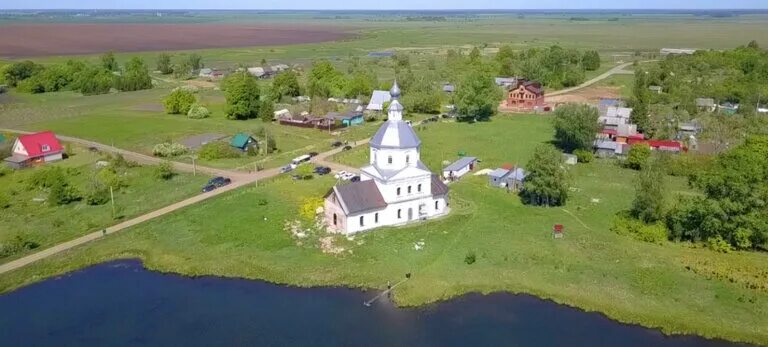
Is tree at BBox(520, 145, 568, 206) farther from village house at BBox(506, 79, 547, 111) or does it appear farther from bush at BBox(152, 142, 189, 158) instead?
village house at BBox(506, 79, 547, 111)

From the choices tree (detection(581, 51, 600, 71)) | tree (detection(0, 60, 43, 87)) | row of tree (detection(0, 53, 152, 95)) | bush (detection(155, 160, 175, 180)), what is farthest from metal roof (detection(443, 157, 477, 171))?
tree (detection(0, 60, 43, 87))

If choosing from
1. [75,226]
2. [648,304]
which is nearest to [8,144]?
[75,226]

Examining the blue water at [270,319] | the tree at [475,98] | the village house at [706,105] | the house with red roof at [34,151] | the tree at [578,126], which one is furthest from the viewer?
the village house at [706,105]

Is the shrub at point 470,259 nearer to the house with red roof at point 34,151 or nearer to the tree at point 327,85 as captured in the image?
the house with red roof at point 34,151

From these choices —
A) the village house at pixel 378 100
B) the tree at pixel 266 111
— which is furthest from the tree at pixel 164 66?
the village house at pixel 378 100

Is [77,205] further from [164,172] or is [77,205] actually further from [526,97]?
[526,97]

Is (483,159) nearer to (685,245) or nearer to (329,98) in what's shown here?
(685,245)

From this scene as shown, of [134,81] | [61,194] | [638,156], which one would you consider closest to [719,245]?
[638,156]
